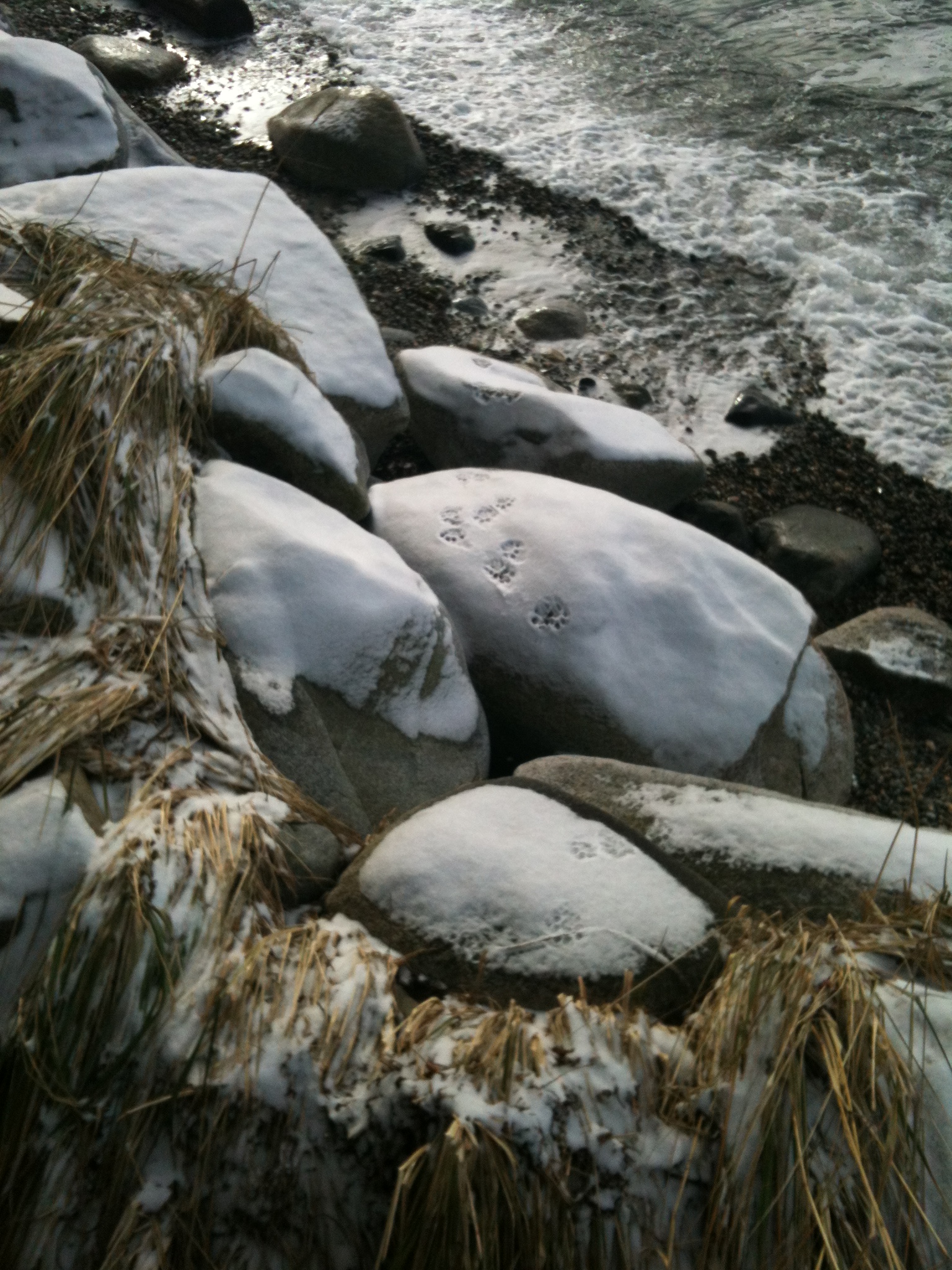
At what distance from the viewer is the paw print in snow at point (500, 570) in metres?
2.87

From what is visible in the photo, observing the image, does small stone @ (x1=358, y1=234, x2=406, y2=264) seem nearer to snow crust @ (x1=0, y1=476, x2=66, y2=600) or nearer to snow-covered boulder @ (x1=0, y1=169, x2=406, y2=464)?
snow-covered boulder @ (x1=0, y1=169, x2=406, y2=464)

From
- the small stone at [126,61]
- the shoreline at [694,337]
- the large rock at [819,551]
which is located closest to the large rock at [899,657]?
A: the shoreline at [694,337]

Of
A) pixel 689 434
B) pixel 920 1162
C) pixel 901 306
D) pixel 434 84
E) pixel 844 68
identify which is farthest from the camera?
pixel 844 68

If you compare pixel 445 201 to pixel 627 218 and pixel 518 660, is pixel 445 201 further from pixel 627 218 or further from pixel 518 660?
pixel 518 660

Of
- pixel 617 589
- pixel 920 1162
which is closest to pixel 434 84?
pixel 617 589

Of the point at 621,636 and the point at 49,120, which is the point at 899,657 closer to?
the point at 621,636

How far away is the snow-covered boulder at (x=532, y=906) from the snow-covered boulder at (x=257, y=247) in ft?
6.03

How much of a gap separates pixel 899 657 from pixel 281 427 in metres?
2.22

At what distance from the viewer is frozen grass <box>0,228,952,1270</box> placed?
4.66 feet

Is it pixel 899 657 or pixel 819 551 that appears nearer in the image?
pixel 899 657

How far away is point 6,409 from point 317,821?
1013 mm

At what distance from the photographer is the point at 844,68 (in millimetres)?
7648

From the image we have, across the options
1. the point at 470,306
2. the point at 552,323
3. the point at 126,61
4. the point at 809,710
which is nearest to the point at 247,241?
the point at 470,306

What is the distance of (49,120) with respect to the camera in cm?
393
